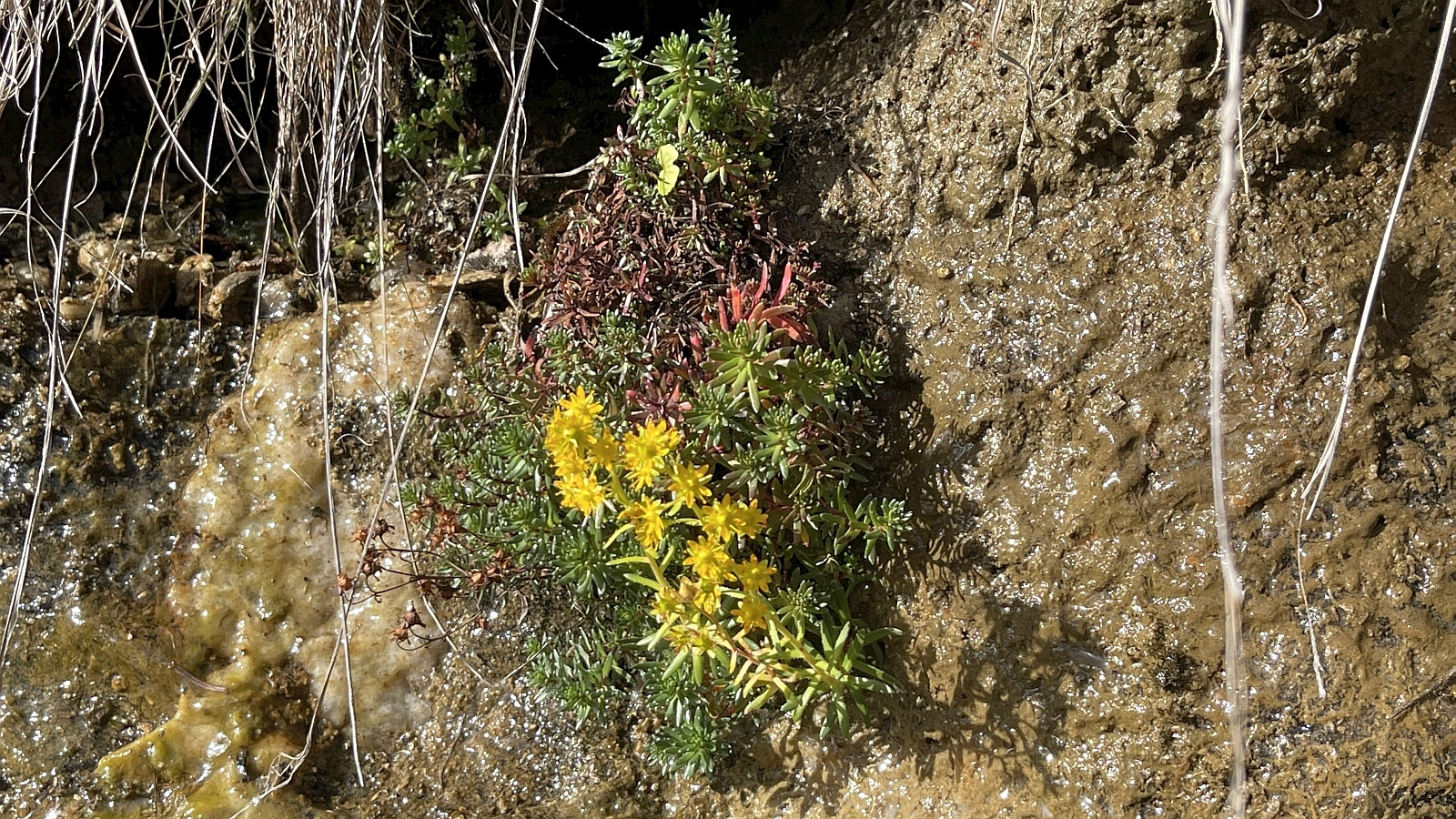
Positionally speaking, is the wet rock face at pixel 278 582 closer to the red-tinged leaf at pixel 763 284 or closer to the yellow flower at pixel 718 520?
the red-tinged leaf at pixel 763 284

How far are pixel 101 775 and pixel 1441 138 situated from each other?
13.8ft

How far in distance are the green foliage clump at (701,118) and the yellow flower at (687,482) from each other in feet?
3.13

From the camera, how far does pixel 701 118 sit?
2.89 metres

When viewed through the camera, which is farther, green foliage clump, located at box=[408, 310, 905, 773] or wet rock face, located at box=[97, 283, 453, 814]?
wet rock face, located at box=[97, 283, 453, 814]

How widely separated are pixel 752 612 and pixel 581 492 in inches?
19.8

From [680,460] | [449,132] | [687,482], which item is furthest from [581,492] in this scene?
[449,132]

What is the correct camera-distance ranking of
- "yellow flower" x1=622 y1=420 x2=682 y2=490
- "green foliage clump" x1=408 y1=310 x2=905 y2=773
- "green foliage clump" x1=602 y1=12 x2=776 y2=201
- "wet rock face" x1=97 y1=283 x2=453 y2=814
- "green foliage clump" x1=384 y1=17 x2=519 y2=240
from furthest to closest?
"green foliage clump" x1=384 y1=17 x2=519 y2=240 → "wet rock face" x1=97 y1=283 x2=453 y2=814 → "green foliage clump" x1=602 y1=12 x2=776 y2=201 → "green foliage clump" x1=408 y1=310 x2=905 y2=773 → "yellow flower" x1=622 y1=420 x2=682 y2=490

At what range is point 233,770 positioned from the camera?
301 centimetres

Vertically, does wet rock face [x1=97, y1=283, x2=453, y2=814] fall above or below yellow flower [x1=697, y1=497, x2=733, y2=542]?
below

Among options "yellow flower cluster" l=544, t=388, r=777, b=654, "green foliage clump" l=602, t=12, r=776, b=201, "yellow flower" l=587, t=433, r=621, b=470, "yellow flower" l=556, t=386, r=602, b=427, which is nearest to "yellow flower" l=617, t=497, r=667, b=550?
"yellow flower cluster" l=544, t=388, r=777, b=654

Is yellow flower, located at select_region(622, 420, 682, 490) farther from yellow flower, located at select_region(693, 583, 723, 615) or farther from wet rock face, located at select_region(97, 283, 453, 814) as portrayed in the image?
wet rock face, located at select_region(97, 283, 453, 814)

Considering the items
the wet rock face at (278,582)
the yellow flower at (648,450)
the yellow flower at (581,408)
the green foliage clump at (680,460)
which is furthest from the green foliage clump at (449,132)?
the yellow flower at (648,450)

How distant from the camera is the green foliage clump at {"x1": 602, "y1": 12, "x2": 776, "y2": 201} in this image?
2861mm

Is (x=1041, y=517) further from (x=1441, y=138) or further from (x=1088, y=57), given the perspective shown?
(x=1441, y=138)
